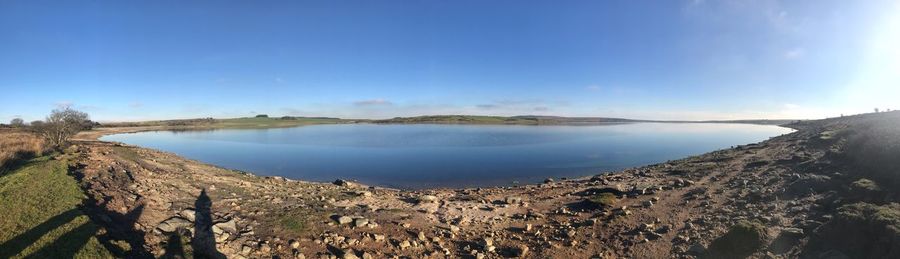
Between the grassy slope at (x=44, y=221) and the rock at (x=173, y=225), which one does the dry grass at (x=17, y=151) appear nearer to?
the grassy slope at (x=44, y=221)

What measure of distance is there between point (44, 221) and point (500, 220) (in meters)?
15.0

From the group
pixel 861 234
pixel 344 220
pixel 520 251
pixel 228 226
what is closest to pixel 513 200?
pixel 520 251

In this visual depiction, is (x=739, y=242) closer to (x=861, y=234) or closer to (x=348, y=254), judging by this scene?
(x=861, y=234)

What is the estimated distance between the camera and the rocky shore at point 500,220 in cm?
1191

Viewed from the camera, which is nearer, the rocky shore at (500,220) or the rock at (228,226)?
the rocky shore at (500,220)

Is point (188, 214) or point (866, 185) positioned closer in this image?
point (188, 214)

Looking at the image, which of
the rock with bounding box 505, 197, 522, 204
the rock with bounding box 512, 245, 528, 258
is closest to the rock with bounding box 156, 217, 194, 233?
the rock with bounding box 512, 245, 528, 258

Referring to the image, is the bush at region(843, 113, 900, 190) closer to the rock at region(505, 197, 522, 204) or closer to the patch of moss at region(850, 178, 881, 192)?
the patch of moss at region(850, 178, 881, 192)

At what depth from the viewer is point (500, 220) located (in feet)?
56.2

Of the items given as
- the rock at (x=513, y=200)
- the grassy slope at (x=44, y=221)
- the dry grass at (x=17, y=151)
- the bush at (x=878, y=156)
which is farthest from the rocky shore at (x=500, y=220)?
the dry grass at (x=17, y=151)

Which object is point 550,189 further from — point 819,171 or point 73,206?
point 73,206

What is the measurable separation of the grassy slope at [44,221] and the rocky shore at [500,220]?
2.11 ft

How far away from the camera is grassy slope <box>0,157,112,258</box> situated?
9.62m

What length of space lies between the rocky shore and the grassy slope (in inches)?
25.4
